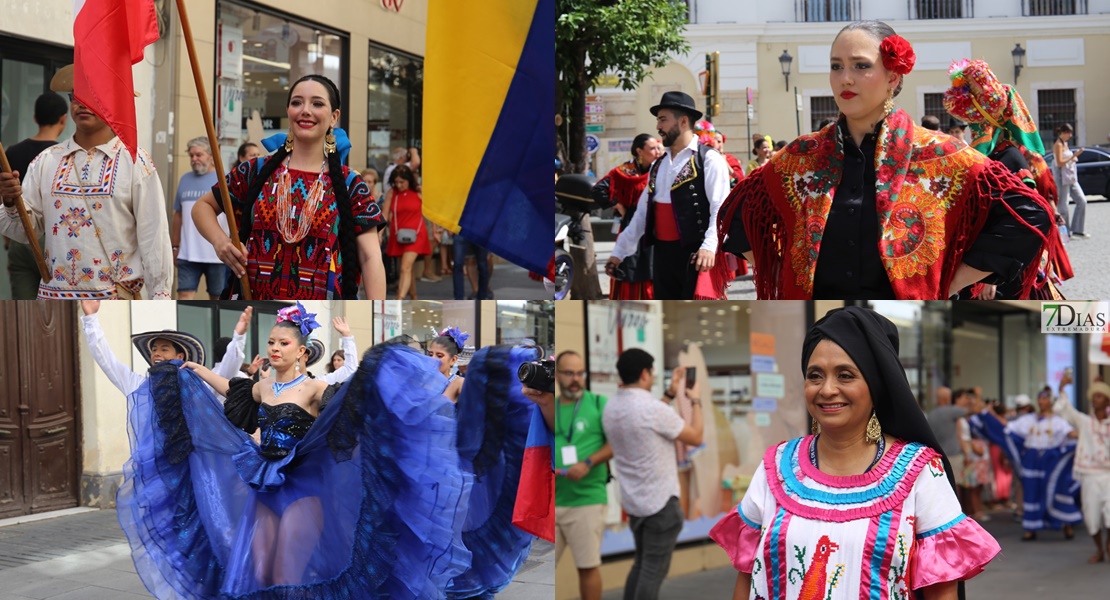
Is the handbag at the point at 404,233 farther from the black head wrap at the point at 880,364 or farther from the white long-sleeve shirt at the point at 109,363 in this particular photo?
the black head wrap at the point at 880,364

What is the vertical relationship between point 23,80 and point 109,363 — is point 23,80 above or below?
above

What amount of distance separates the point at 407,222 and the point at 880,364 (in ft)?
7.24

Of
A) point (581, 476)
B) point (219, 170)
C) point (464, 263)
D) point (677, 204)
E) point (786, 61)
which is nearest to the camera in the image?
point (219, 170)

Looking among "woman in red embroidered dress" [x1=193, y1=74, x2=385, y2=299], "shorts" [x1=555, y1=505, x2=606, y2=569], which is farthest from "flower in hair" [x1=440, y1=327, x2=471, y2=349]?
"shorts" [x1=555, y1=505, x2=606, y2=569]

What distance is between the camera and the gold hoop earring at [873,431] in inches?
124

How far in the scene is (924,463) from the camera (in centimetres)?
307

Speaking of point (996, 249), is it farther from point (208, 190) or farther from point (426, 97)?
point (208, 190)

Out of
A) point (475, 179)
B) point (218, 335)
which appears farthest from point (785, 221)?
point (218, 335)

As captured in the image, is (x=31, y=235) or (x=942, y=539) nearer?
(x=942, y=539)

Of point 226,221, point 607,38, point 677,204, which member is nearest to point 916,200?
point 226,221

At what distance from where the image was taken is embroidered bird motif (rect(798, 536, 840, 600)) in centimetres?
309

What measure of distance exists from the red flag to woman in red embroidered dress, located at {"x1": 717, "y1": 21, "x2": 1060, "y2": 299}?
2.27m

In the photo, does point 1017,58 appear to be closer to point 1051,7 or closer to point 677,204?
point 1051,7

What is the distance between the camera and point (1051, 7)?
33.2ft
